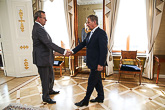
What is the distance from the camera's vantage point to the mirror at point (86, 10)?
3507 mm

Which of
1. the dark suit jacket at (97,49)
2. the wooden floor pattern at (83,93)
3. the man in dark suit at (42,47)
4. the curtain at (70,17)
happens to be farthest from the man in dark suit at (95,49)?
the curtain at (70,17)

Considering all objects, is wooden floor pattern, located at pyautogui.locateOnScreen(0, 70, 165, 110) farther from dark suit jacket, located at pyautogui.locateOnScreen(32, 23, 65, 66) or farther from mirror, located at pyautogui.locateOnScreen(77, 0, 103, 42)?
mirror, located at pyautogui.locateOnScreen(77, 0, 103, 42)

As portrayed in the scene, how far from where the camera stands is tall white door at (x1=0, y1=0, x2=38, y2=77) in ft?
A: 11.4

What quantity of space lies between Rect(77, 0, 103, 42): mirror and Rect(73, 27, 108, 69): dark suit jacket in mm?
1818

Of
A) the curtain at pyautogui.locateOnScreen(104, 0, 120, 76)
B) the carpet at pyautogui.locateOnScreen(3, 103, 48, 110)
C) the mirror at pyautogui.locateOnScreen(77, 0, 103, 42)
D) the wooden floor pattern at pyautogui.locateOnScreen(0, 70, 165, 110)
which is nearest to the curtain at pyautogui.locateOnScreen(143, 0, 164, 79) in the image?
the wooden floor pattern at pyautogui.locateOnScreen(0, 70, 165, 110)

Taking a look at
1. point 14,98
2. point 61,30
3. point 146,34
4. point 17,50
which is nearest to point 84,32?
point 61,30

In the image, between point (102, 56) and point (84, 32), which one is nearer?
point (102, 56)

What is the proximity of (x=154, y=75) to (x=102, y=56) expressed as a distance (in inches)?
105

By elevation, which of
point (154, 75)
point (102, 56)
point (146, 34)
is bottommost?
point (154, 75)

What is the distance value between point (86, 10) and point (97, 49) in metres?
2.08

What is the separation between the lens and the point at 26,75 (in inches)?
151

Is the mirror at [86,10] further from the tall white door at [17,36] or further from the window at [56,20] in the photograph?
the tall white door at [17,36]

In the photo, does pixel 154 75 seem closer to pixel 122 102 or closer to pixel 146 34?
pixel 146 34

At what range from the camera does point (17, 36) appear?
3.60m
